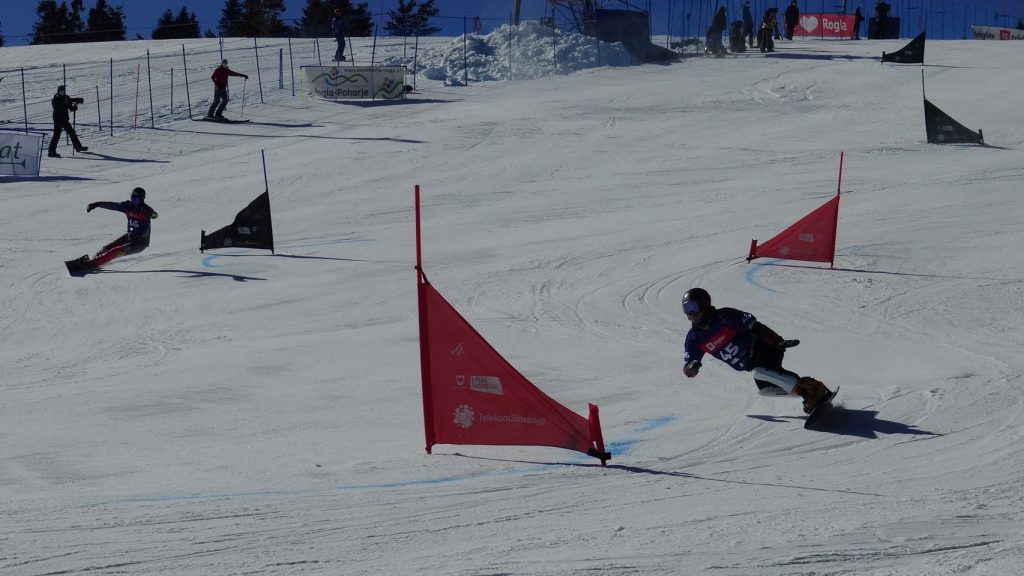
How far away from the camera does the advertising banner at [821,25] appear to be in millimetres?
51825

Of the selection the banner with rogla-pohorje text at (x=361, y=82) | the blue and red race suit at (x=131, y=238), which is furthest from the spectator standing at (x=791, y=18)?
the blue and red race suit at (x=131, y=238)

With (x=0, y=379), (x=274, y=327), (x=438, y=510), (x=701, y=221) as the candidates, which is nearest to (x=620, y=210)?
(x=701, y=221)

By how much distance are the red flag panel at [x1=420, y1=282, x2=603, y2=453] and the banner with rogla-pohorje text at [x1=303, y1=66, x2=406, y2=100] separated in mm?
25755

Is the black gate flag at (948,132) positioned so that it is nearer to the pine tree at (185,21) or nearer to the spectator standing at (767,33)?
the spectator standing at (767,33)

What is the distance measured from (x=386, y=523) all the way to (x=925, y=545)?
2900mm

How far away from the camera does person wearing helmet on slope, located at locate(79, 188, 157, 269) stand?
623 inches

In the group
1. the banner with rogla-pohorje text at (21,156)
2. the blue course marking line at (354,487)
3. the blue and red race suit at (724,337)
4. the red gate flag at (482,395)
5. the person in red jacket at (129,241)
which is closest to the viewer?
the blue course marking line at (354,487)

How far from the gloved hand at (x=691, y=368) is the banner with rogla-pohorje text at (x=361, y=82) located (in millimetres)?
25519

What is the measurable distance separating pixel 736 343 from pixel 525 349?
3.35 metres

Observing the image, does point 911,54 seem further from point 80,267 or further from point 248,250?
point 80,267

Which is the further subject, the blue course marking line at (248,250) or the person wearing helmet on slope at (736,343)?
the blue course marking line at (248,250)

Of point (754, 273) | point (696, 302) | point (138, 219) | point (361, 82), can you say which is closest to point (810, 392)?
point (696, 302)

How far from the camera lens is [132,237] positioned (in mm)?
15961

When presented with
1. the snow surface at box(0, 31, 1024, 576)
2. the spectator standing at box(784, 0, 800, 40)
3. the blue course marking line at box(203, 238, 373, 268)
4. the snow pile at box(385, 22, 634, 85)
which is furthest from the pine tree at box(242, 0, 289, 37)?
the blue course marking line at box(203, 238, 373, 268)
